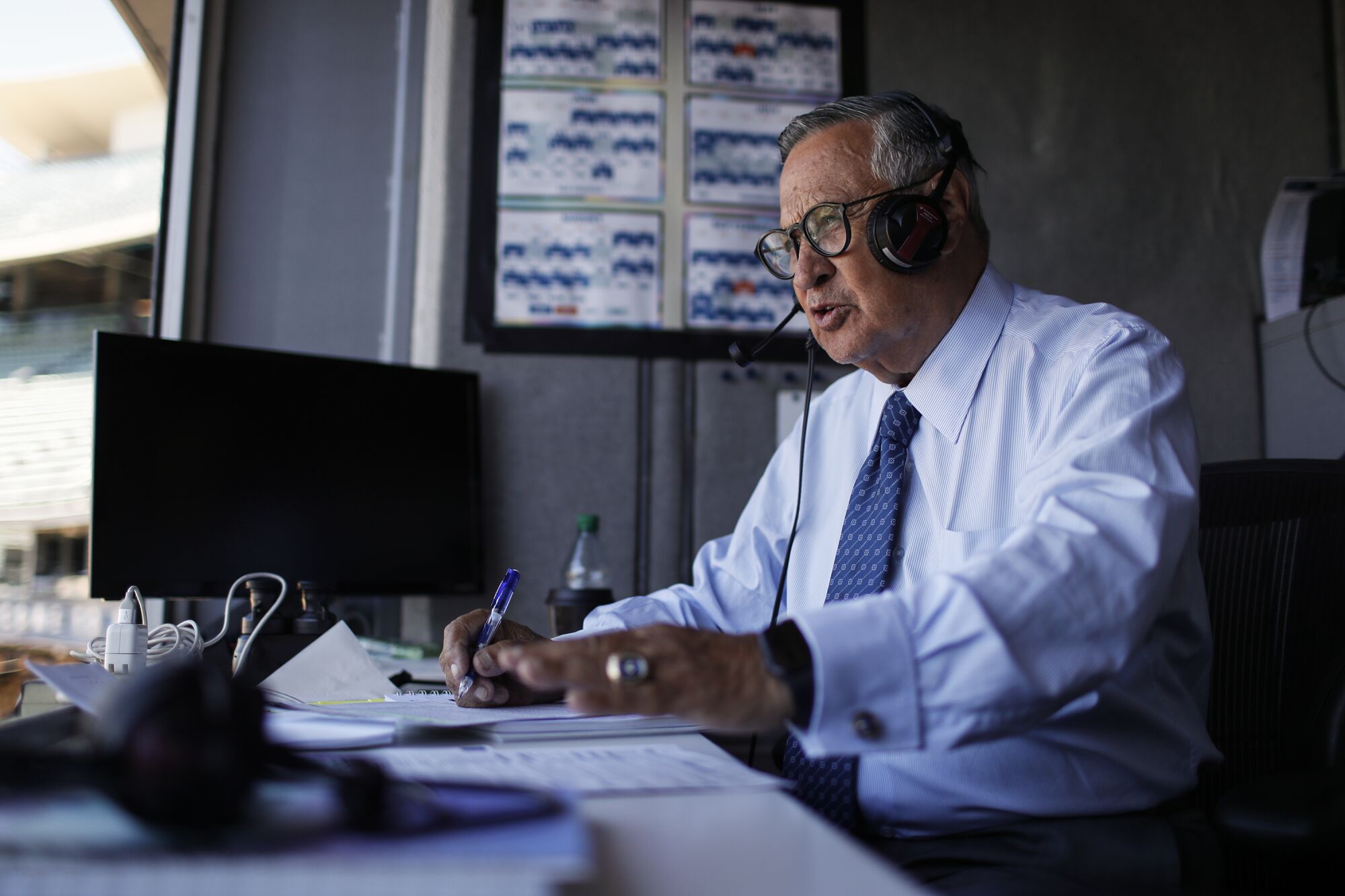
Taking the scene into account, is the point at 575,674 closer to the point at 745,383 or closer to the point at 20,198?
the point at 745,383

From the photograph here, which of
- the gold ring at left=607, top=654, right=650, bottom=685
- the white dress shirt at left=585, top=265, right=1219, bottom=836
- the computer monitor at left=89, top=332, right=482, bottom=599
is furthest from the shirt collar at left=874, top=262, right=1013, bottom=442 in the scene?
the computer monitor at left=89, top=332, right=482, bottom=599

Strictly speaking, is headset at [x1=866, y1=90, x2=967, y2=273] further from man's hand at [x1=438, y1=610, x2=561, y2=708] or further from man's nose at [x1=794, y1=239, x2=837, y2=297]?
man's hand at [x1=438, y1=610, x2=561, y2=708]

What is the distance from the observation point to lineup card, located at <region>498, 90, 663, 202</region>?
1953 mm

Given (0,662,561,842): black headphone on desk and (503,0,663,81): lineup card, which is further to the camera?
(503,0,663,81): lineup card

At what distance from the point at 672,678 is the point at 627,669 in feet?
0.10

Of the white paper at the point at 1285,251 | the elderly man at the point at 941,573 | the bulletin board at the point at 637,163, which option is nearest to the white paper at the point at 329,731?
the elderly man at the point at 941,573

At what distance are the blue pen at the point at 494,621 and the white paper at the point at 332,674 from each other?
4.8 inches

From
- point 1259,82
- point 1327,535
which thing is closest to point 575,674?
point 1327,535

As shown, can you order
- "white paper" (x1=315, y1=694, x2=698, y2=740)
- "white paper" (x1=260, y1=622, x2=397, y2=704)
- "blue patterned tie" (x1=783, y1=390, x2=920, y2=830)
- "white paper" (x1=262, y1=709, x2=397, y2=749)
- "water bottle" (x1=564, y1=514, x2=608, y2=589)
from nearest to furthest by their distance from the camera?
"white paper" (x1=262, y1=709, x2=397, y2=749)
"white paper" (x1=315, y1=694, x2=698, y2=740)
"blue patterned tie" (x1=783, y1=390, x2=920, y2=830)
"white paper" (x1=260, y1=622, x2=397, y2=704)
"water bottle" (x1=564, y1=514, x2=608, y2=589)

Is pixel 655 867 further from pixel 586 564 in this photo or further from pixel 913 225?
pixel 586 564

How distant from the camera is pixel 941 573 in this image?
677mm

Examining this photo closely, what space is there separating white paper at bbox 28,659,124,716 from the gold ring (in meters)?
0.30

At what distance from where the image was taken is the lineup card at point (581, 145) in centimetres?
195

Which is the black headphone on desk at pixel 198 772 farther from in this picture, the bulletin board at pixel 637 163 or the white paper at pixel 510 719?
the bulletin board at pixel 637 163
